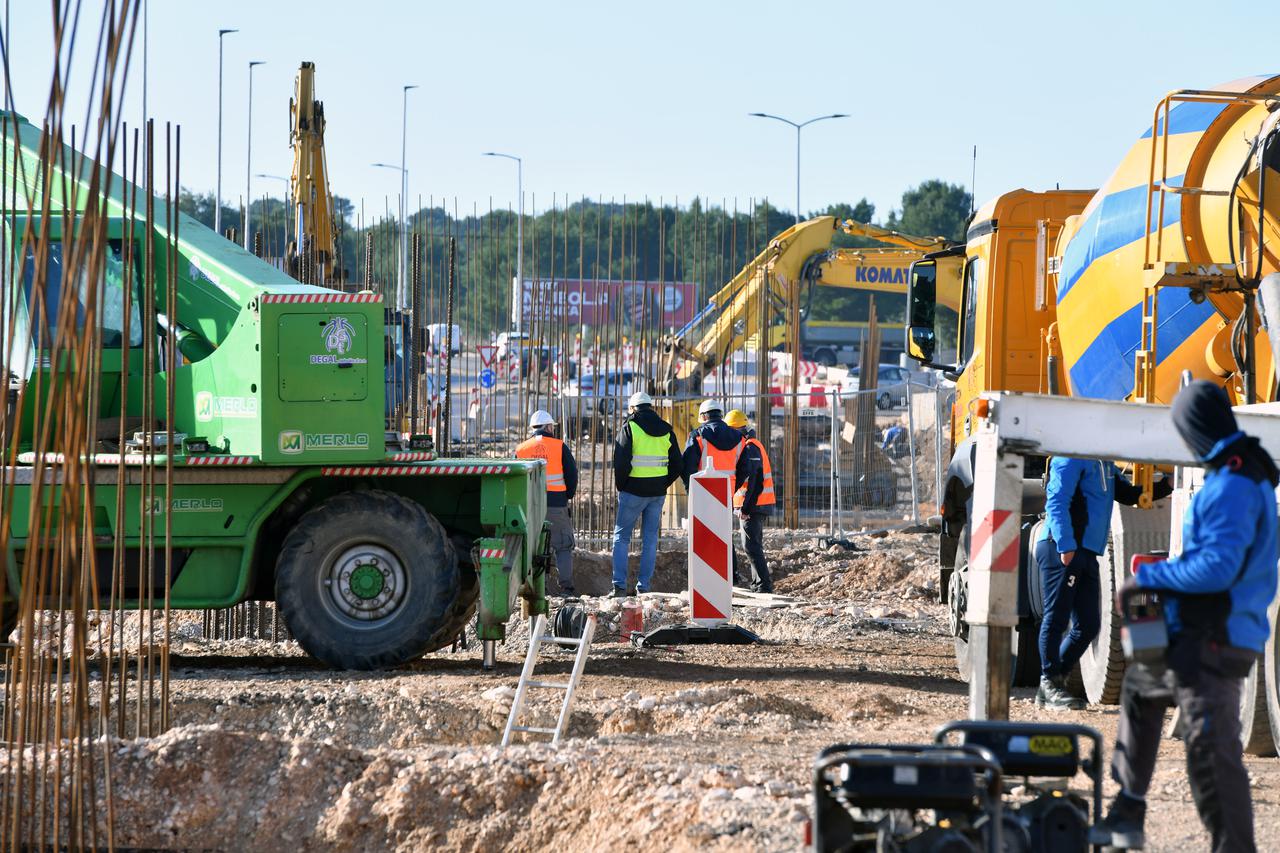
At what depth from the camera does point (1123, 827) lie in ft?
16.3

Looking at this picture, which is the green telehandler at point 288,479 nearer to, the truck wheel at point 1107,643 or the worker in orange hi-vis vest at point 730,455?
the truck wheel at point 1107,643

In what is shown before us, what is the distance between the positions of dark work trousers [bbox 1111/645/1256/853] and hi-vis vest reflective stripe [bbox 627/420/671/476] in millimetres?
9403

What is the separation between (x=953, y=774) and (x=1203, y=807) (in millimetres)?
1024

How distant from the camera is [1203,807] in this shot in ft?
16.2

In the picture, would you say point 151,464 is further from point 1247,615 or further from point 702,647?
point 702,647

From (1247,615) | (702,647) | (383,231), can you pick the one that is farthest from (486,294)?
(1247,615)

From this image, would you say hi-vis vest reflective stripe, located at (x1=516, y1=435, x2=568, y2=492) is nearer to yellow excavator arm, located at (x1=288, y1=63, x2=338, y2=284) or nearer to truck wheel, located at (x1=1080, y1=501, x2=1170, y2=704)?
yellow excavator arm, located at (x1=288, y1=63, x2=338, y2=284)

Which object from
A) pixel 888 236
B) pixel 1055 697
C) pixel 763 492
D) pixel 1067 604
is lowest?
pixel 1055 697

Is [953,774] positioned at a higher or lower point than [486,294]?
lower

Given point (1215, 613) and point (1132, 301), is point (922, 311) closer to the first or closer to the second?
point (1132, 301)

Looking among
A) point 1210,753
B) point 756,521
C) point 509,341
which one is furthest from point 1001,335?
point 509,341

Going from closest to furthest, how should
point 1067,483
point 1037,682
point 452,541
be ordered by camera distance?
point 1067,483 < point 1037,682 < point 452,541

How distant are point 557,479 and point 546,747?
25.0ft

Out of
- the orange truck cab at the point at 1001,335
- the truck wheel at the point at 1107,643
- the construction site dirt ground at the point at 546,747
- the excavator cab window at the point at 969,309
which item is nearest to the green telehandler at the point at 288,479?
the construction site dirt ground at the point at 546,747
